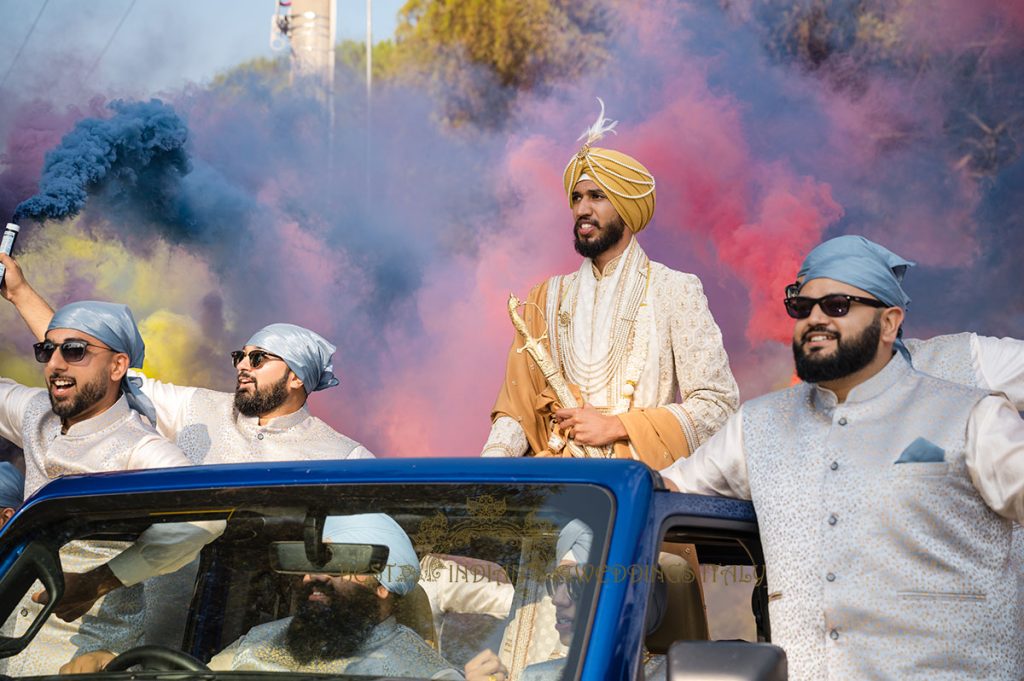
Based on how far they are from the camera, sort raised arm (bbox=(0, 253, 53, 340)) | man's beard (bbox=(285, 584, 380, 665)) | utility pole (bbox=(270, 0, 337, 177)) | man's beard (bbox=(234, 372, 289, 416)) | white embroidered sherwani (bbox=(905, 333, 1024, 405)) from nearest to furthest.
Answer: man's beard (bbox=(285, 584, 380, 665)) → white embroidered sherwani (bbox=(905, 333, 1024, 405)) → man's beard (bbox=(234, 372, 289, 416)) → raised arm (bbox=(0, 253, 53, 340)) → utility pole (bbox=(270, 0, 337, 177))

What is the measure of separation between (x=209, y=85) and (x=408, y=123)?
135 cm

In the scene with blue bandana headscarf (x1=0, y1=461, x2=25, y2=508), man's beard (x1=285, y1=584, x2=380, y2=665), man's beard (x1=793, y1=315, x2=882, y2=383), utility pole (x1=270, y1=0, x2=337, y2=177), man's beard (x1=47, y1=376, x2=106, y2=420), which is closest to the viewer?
man's beard (x1=285, y1=584, x2=380, y2=665)

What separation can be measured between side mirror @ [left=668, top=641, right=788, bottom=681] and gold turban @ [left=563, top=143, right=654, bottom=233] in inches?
124

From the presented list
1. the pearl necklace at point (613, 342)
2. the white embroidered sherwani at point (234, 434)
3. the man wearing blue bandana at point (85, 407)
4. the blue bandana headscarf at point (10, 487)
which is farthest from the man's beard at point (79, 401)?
the pearl necklace at point (613, 342)

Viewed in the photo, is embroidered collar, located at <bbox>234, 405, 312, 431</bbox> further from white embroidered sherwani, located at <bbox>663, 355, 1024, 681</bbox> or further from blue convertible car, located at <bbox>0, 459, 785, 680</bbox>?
white embroidered sherwani, located at <bbox>663, 355, 1024, 681</bbox>

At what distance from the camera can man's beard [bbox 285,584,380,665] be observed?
8.61ft

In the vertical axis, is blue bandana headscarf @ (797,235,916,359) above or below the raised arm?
below

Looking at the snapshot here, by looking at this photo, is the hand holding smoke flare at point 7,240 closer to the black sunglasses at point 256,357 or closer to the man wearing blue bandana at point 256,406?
the man wearing blue bandana at point 256,406

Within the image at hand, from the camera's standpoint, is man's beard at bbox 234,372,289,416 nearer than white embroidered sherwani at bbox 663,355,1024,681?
No

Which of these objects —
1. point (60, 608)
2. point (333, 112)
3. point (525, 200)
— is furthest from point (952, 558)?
point (333, 112)

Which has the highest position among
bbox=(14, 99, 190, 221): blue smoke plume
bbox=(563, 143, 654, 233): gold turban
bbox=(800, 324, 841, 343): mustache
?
bbox=(14, 99, 190, 221): blue smoke plume

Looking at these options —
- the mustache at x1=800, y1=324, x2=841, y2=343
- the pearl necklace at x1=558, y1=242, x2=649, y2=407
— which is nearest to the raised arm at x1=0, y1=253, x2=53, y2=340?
the pearl necklace at x1=558, y1=242, x2=649, y2=407

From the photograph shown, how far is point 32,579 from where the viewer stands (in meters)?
2.98

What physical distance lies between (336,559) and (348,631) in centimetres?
15
